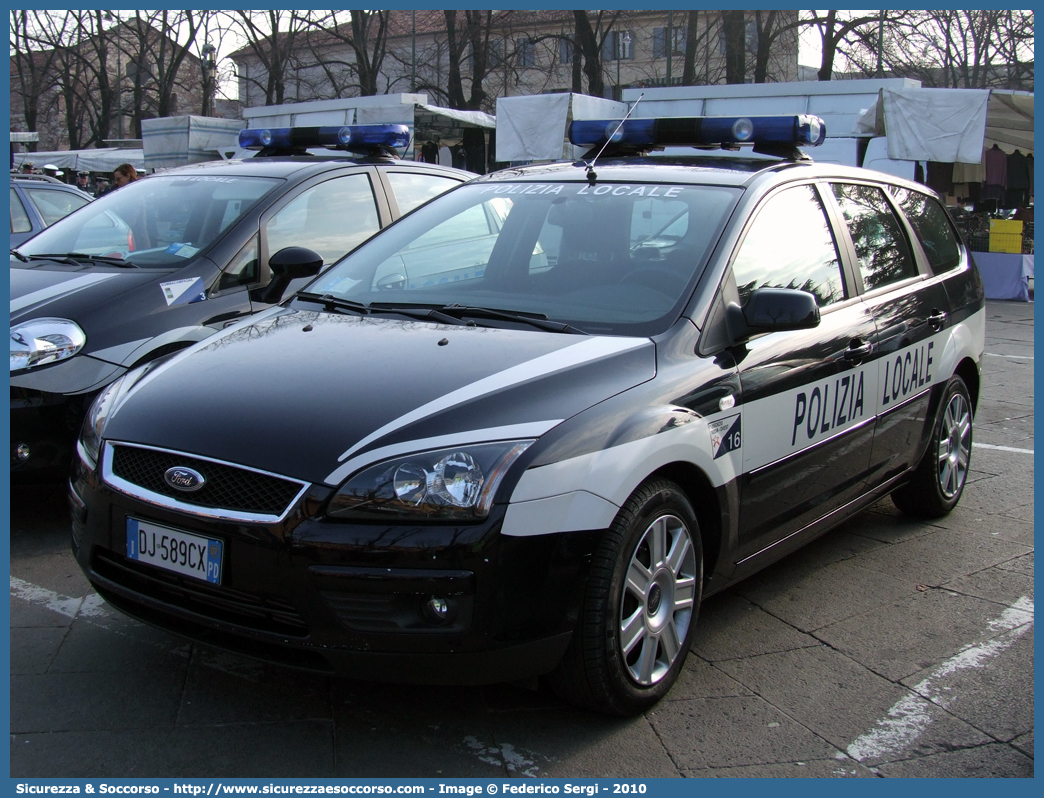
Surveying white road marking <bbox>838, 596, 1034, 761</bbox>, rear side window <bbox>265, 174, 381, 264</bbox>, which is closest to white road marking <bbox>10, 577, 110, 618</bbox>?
rear side window <bbox>265, 174, 381, 264</bbox>

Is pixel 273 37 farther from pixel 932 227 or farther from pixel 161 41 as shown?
pixel 932 227

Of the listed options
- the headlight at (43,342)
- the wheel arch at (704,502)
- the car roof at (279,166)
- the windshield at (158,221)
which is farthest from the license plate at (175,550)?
the car roof at (279,166)

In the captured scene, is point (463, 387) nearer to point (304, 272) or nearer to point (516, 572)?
point (516, 572)

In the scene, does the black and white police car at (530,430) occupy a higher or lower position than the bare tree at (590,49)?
lower

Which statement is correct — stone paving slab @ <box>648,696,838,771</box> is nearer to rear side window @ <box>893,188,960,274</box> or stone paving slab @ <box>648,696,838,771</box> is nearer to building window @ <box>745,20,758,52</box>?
→ rear side window @ <box>893,188,960,274</box>

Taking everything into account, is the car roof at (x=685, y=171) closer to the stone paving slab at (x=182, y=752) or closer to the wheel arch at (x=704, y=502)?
the wheel arch at (x=704, y=502)

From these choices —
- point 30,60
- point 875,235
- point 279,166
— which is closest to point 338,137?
point 279,166

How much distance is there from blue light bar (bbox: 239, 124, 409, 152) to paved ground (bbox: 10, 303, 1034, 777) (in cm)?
342

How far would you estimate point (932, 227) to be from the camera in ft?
16.9

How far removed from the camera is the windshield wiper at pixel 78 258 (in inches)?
209

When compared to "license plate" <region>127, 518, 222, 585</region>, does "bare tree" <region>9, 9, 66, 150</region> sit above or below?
above

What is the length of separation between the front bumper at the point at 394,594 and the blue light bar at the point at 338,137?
4252mm

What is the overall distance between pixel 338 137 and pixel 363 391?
166 inches

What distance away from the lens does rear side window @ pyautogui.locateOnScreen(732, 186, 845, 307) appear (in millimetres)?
3650
